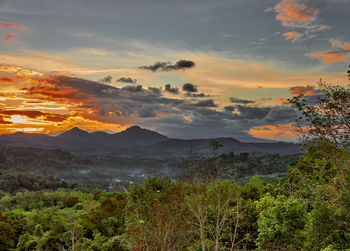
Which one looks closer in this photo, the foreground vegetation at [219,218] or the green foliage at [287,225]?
the foreground vegetation at [219,218]

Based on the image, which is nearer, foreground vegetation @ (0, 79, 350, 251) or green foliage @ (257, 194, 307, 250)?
foreground vegetation @ (0, 79, 350, 251)

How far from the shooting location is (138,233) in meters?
16.9

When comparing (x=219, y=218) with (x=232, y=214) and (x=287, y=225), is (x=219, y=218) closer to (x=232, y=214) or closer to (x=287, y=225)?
(x=232, y=214)

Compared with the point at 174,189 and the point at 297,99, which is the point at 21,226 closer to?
the point at 174,189

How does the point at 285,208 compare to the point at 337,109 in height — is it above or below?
below

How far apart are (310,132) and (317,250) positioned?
9406 millimetres

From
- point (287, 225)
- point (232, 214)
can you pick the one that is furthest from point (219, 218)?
point (287, 225)

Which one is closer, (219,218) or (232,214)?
(219,218)

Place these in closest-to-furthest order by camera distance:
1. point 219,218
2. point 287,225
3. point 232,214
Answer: point 287,225 < point 219,218 < point 232,214

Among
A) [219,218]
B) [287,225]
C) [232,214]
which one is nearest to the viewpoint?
[287,225]

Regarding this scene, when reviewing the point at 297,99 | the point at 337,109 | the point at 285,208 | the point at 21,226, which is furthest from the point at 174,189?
the point at 21,226

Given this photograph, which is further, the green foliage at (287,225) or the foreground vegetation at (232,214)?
the green foliage at (287,225)

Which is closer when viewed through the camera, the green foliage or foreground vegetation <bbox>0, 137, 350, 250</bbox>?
foreground vegetation <bbox>0, 137, 350, 250</bbox>

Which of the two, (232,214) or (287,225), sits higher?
(287,225)
